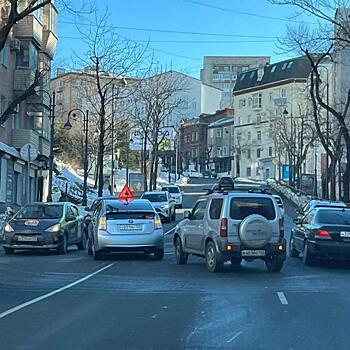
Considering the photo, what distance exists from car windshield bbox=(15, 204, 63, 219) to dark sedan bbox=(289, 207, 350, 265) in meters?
7.60

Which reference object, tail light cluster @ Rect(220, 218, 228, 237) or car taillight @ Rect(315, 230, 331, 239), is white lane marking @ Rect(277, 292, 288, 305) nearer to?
tail light cluster @ Rect(220, 218, 228, 237)

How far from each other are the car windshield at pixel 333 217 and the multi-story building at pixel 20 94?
20943 mm

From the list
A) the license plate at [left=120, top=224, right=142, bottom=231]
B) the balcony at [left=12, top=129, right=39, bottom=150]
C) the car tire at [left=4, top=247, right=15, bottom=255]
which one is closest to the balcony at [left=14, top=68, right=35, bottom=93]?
the balcony at [left=12, top=129, right=39, bottom=150]

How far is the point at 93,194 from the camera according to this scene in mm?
65562

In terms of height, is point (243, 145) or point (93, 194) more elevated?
point (243, 145)

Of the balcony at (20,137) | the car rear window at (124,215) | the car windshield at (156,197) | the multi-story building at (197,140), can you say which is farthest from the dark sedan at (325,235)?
the multi-story building at (197,140)

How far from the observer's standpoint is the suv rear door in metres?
18.4

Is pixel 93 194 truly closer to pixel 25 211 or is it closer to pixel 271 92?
pixel 25 211

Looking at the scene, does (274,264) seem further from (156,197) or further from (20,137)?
(20,137)

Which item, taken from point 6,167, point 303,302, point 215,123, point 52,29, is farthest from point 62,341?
point 215,123

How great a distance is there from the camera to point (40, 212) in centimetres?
2325

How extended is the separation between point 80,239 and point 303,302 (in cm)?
1385

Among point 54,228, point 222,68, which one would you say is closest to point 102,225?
point 54,228

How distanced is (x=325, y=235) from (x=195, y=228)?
3317mm
